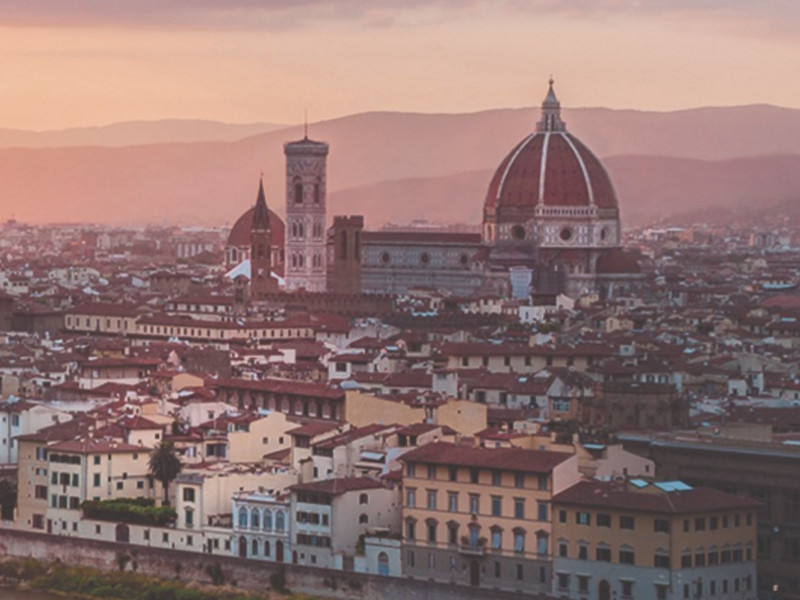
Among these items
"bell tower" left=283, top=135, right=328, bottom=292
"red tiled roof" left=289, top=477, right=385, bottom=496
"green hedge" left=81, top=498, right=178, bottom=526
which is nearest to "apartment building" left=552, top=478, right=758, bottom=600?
"red tiled roof" left=289, top=477, right=385, bottom=496

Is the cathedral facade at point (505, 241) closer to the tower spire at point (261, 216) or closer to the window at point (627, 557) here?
the tower spire at point (261, 216)

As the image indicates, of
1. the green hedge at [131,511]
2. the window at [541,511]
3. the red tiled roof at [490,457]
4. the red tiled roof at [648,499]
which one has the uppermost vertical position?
the red tiled roof at [490,457]

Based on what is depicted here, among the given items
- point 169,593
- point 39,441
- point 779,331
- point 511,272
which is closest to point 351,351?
point 779,331

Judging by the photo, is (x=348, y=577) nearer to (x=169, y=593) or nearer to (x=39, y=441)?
(x=169, y=593)

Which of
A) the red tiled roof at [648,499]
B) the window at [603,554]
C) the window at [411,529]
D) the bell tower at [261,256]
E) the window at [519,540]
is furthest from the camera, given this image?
the bell tower at [261,256]

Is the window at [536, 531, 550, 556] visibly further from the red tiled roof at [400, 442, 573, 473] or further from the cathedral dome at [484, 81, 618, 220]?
the cathedral dome at [484, 81, 618, 220]

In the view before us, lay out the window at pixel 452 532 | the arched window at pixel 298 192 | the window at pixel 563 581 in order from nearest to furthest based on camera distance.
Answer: the window at pixel 563 581
the window at pixel 452 532
the arched window at pixel 298 192

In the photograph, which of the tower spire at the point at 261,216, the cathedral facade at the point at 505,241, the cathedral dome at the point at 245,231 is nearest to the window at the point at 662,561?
the cathedral facade at the point at 505,241
